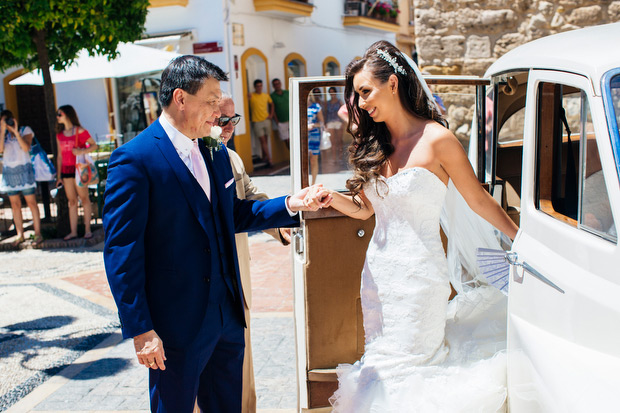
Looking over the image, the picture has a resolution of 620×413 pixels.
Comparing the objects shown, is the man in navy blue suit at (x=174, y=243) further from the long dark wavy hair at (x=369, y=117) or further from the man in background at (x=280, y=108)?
the man in background at (x=280, y=108)

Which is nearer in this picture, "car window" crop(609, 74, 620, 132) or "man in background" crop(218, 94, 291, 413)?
"car window" crop(609, 74, 620, 132)

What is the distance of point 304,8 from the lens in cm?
1838

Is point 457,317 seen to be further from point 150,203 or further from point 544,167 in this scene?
point 150,203

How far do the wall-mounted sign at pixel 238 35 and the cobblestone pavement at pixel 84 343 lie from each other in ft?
30.1

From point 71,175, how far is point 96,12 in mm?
2369

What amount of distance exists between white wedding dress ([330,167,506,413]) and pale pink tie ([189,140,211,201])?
724 millimetres

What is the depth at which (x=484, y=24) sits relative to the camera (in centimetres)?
870

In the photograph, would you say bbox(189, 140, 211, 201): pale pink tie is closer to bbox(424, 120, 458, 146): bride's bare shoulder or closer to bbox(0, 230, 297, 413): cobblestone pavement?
bbox(424, 120, 458, 146): bride's bare shoulder

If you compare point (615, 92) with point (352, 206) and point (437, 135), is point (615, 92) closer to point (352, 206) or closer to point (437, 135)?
point (437, 135)

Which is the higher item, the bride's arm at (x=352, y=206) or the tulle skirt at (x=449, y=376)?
the bride's arm at (x=352, y=206)

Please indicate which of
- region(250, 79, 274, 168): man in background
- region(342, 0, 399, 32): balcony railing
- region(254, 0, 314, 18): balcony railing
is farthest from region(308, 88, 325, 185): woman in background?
region(342, 0, 399, 32): balcony railing

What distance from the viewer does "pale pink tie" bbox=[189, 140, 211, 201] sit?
271 cm

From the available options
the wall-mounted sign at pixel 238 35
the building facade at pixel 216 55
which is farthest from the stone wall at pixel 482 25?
the wall-mounted sign at pixel 238 35

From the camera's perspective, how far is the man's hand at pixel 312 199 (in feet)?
9.59
